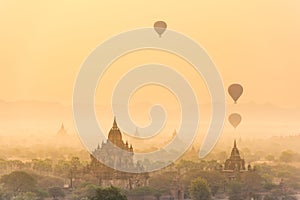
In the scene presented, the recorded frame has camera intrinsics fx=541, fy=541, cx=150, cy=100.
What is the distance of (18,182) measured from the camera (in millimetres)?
9969

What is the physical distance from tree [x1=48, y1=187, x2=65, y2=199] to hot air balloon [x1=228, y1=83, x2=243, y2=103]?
15.2 ft

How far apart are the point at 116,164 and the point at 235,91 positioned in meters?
3.43

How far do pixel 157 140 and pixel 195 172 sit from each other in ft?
5.72

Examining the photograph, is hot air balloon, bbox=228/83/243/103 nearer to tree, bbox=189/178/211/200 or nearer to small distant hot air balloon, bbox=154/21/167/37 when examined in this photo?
small distant hot air balloon, bbox=154/21/167/37

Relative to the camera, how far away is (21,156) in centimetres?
1248

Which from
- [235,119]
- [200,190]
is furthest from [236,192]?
[235,119]

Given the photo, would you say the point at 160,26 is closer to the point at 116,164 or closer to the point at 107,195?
the point at 116,164

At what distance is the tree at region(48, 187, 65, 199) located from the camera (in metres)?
9.83

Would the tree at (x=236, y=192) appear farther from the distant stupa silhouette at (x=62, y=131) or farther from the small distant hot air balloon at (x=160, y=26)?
the distant stupa silhouette at (x=62, y=131)

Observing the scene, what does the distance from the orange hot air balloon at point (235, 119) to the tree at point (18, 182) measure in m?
5.00

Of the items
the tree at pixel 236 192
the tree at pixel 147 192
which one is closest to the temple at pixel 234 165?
the tree at pixel 236 192

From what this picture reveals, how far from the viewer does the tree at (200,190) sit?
9945 mm

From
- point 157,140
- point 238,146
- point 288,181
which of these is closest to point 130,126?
point 157,140

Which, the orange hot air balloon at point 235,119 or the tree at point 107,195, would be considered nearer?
the tree at point 107,195
